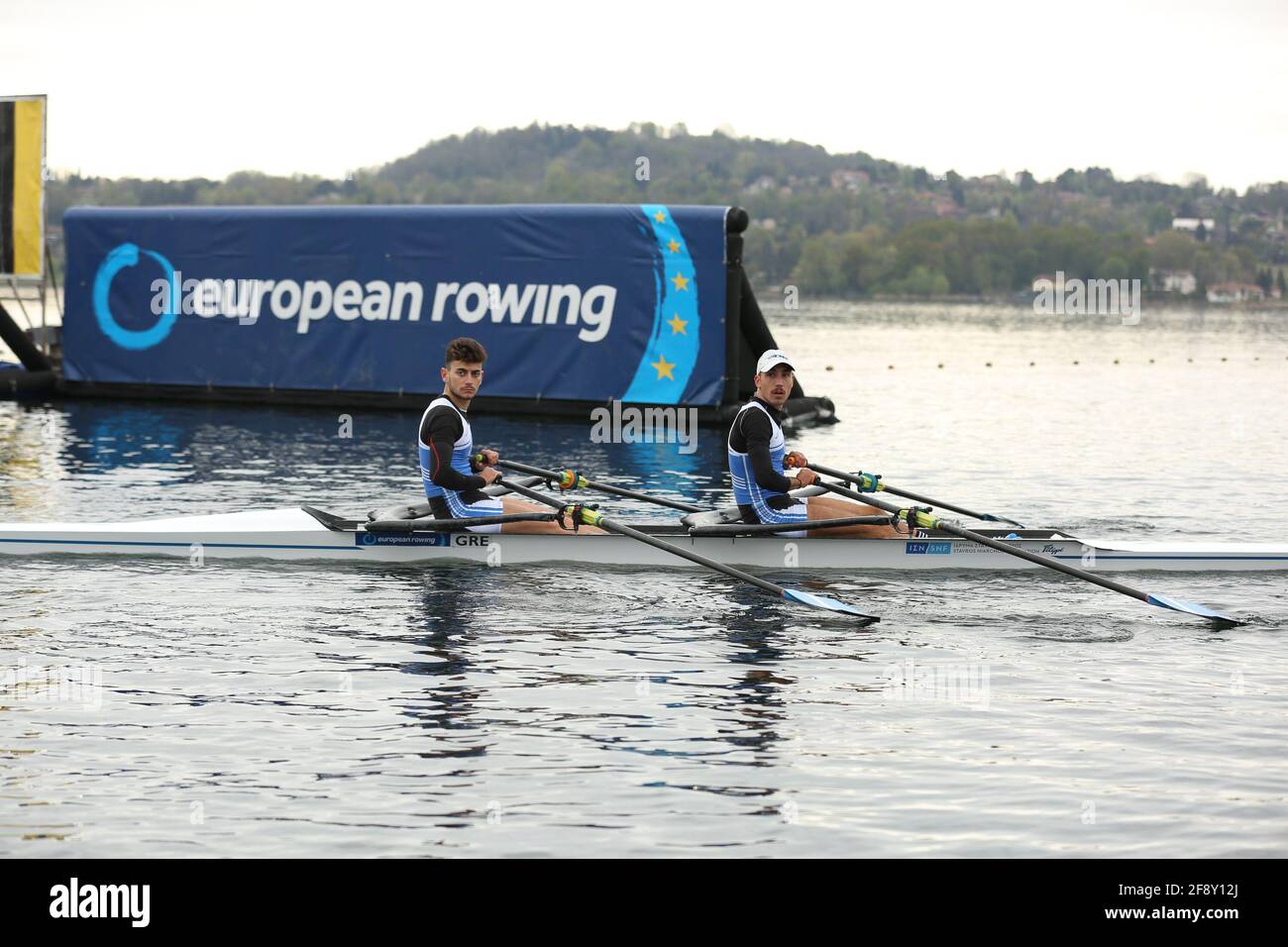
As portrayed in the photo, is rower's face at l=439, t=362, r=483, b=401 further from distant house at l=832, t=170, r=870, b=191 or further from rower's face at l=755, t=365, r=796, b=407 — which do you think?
distant house at l=832, t=170, r=870, b=191

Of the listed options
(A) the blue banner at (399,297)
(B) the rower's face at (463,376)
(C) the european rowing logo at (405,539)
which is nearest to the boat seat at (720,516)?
(C) the european rowing logo at (405,539)

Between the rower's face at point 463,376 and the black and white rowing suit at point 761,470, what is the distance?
2.22 m

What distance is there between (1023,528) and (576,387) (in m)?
15.1

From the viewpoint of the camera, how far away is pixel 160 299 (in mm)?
31297

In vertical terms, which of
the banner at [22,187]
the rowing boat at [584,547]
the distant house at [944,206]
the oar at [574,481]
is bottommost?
the rowing boat at [584,547]

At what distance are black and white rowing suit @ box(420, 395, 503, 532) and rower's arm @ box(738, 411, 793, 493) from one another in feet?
7.56
